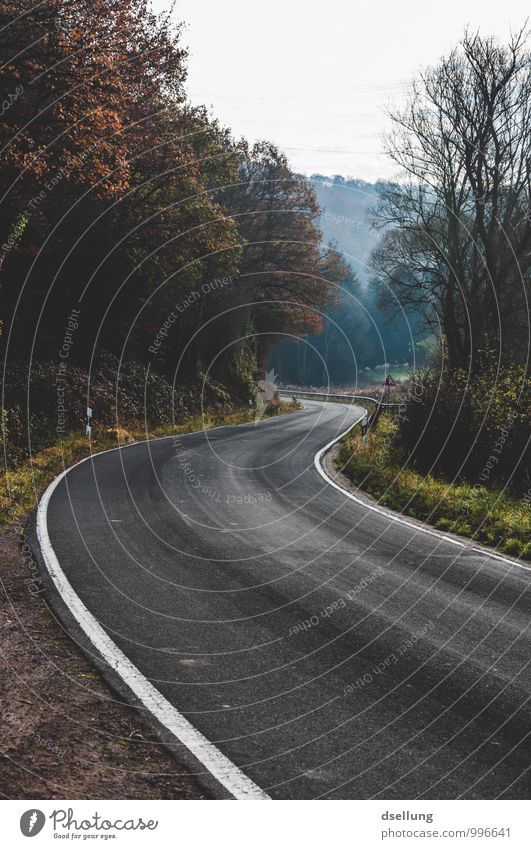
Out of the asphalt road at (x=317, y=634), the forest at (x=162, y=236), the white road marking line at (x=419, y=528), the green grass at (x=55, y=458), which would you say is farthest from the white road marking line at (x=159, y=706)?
the forest at (x=162, y=236)

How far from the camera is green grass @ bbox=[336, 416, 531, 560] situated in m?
12.1

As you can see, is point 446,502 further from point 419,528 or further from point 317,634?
point 317,634

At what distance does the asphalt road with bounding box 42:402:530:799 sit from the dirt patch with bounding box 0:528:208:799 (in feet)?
1.39

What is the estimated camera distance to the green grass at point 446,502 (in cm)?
1209

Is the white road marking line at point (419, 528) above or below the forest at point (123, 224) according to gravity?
below

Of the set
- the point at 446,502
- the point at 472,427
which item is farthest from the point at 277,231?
the point at 446,502

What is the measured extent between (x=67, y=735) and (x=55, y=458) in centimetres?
1551

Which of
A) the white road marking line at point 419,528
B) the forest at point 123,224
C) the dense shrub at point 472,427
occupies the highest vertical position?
the forest at point 123,224

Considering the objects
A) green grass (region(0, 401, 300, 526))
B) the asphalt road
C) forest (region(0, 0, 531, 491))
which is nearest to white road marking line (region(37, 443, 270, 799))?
the asphalt road

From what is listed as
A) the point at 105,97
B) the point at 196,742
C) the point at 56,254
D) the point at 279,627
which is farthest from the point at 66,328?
the point at 196,742

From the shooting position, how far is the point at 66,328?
29375 mm

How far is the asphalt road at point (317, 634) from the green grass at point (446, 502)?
0.94 meters

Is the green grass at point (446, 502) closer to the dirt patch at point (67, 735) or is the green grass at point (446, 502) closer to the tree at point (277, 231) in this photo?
the dirt patch at point (67, 735)
